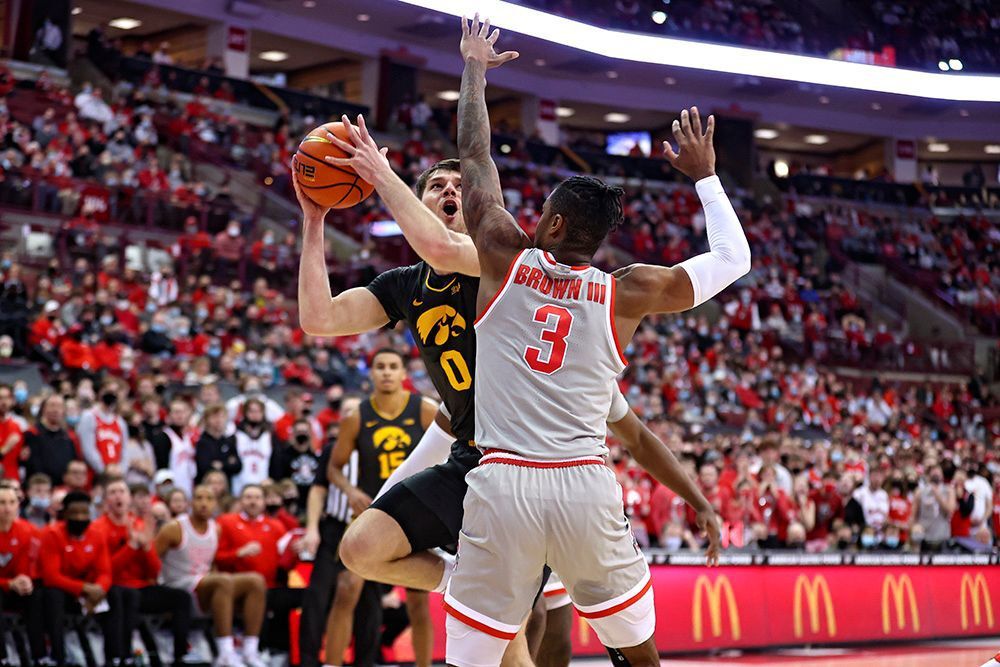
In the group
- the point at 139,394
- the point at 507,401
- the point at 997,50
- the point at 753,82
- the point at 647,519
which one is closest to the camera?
the point at 507,401

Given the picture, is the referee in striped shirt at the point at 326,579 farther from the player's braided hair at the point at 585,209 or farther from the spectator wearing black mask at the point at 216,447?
the player's braided hair at the point at 585,209

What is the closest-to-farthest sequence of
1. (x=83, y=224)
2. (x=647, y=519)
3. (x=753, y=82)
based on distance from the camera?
(x=647, y=519) < (x=83, y=224) < (x=753, y=82)

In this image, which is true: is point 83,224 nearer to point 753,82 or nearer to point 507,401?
point 507,401

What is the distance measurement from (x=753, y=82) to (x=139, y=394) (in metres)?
28.4

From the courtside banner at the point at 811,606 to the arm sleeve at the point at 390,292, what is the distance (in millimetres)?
5641

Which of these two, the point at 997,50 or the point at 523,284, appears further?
the point at 997,50

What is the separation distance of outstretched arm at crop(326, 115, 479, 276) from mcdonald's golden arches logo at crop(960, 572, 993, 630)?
12.5 metres

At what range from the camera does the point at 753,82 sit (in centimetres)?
3803

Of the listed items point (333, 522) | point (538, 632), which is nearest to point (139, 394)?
point (333, 522)

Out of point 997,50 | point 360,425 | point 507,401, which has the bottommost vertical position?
point 360,425

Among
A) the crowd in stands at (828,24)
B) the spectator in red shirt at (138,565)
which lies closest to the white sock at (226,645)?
the spectator in red shirt at (138,565)

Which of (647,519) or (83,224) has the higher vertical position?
(83,224)

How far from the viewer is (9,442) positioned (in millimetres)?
11109

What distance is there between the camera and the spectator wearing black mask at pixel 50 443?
11141 millimetres
